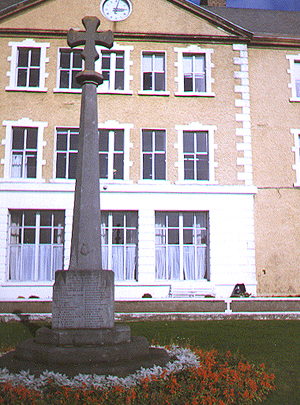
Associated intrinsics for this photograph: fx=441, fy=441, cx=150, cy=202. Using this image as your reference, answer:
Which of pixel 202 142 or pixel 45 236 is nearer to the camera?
pixel 45 236

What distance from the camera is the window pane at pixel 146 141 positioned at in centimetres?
1797

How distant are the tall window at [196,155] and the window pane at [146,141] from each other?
1.41m

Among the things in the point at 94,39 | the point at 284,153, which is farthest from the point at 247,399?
the point at 284,153

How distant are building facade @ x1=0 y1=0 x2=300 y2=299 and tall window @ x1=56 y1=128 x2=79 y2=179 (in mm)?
41

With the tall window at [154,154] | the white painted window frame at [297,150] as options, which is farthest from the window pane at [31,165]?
the white painted window frame at [297,150]

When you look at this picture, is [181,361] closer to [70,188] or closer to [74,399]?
[74,399]

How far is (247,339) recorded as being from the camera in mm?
9555

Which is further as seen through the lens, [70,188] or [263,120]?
[263,120]

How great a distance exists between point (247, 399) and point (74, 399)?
6.89ft

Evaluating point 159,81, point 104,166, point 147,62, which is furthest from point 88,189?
point 147,62

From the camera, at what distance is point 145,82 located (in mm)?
18562

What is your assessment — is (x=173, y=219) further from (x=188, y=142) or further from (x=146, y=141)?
(x=146, y=141)

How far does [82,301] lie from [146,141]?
12046mm

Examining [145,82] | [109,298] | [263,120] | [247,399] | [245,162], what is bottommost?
[247,399]
